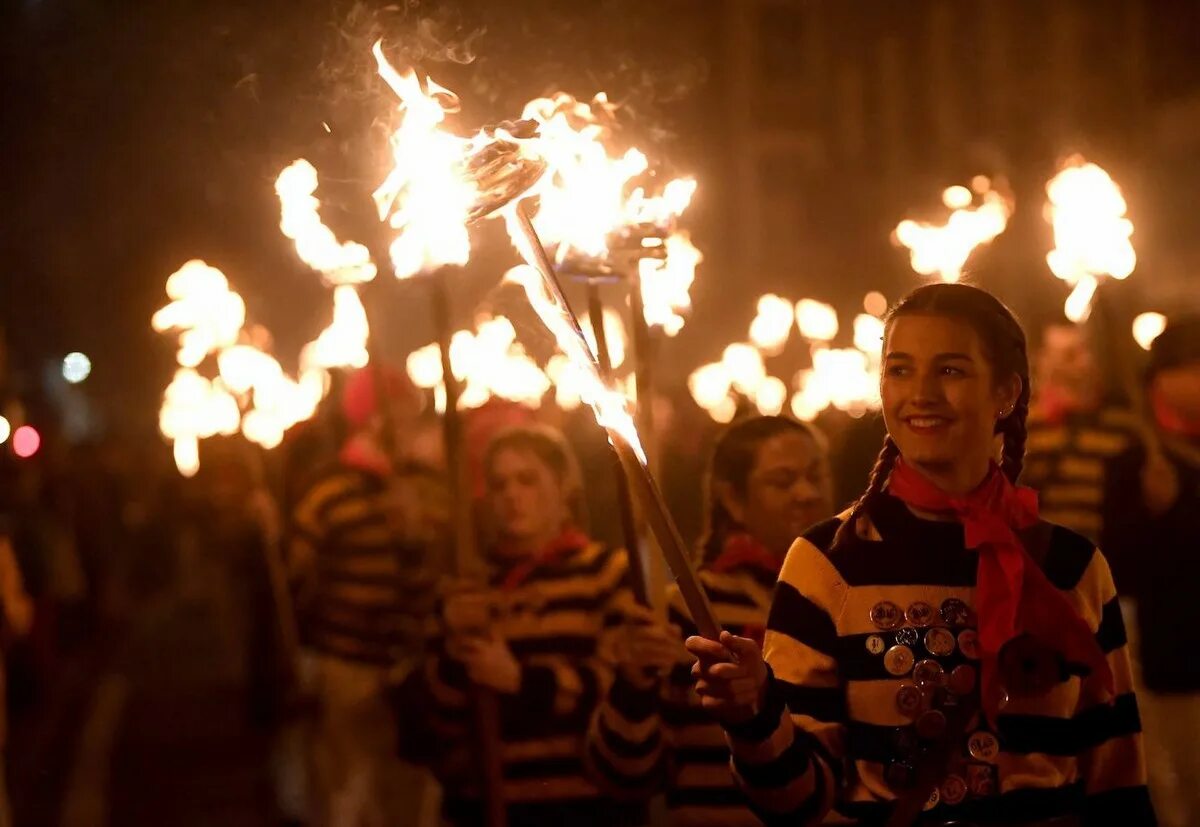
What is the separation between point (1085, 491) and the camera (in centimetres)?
712

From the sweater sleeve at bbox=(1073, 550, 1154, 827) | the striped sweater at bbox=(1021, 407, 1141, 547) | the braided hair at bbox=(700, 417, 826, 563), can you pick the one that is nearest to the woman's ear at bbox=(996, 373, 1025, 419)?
the sweater sleeve at bbox=(1073, 550, 1154, 827)

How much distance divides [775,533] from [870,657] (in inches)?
62.3

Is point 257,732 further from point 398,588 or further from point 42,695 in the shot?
point 398,588

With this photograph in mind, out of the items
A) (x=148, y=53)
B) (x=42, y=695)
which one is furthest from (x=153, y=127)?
(x=42, y=695)

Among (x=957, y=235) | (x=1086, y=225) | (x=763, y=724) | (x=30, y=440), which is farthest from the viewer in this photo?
(x=30, y=440)

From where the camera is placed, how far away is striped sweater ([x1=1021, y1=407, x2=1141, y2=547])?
22.9ft

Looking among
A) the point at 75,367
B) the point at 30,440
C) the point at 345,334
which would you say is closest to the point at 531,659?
the point at 345,334

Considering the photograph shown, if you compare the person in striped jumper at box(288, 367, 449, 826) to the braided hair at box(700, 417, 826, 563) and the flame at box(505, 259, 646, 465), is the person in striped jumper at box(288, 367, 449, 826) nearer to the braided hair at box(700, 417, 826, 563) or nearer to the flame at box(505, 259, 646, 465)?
the braided hair at box(700, 417, 826, 563)

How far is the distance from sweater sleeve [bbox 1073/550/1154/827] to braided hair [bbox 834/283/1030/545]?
1.28 feet

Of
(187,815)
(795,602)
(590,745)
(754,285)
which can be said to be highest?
(754,285)

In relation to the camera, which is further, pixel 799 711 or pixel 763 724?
pixel 799 711

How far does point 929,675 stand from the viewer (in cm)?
319

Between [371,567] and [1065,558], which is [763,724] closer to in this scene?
[1065,558]

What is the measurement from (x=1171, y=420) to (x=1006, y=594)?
140 inches
